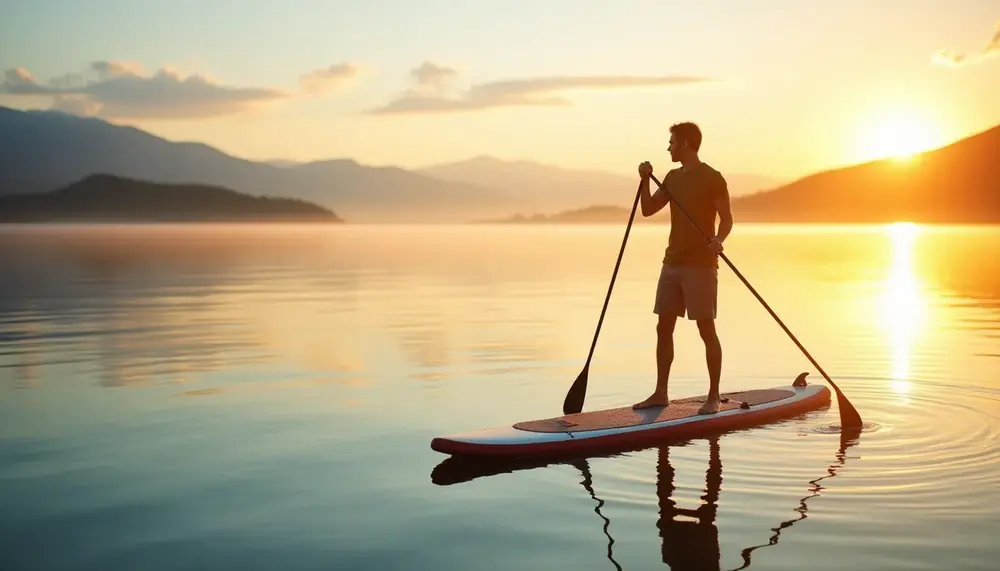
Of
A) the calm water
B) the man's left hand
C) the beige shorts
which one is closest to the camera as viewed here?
the calm water

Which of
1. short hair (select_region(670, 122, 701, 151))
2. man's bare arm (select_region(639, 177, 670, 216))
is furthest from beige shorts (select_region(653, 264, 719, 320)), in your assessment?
short hair (select_region(670, 122, 701, 151))

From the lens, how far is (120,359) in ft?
47.8

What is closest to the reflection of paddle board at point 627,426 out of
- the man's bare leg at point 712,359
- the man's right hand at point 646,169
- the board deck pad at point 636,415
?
the board deck pad at point 636,415

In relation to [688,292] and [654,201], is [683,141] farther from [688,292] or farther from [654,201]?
[688,292]

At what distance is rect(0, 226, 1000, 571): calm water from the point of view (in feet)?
20.4

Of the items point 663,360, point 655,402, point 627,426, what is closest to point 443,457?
point 627,426

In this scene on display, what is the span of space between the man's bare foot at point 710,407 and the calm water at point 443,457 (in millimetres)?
478

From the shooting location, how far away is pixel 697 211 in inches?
376

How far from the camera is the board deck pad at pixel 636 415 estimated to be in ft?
28.8

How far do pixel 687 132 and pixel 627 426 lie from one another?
2817 millimetres

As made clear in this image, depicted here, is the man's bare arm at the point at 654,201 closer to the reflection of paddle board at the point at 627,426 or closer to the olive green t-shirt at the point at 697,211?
the olive green t-shirt at the point at 697,211

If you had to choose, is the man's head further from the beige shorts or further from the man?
the beige shorts

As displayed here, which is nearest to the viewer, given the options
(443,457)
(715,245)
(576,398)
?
(443,457)

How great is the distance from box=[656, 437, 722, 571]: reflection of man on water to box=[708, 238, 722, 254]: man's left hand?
7.30 feet
